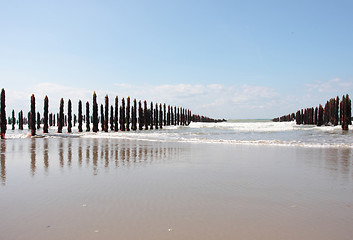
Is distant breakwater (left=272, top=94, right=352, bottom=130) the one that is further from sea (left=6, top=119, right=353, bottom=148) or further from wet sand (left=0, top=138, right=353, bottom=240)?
wet sand (left=0, top=138, right=353, bottom=240)

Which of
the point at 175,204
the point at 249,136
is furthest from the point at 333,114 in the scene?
the point at 175,204

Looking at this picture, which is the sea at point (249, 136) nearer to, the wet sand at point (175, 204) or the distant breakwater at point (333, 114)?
the distant breakwater at point (333, 114)

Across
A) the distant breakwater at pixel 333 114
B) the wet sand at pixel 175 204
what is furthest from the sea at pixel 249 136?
the wet sand at pixel 175 204

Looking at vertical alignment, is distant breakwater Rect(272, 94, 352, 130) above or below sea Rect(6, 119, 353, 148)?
above

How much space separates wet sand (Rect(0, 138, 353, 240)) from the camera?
2.71m

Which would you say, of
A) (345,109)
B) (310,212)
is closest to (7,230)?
(310,212)

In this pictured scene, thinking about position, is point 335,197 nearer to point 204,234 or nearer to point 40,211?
point 204,234

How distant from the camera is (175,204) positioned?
3.61 meters

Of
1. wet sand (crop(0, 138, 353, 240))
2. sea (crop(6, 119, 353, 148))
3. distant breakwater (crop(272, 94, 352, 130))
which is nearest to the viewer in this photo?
wet sand (crop(0, 138, 353, 240))

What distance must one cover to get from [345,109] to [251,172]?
2813 cm

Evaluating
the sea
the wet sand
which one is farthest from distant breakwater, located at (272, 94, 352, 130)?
the wet sand

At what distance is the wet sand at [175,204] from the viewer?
271cm

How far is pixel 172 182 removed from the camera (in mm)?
5020

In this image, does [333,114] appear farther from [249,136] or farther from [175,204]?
[175,204]
